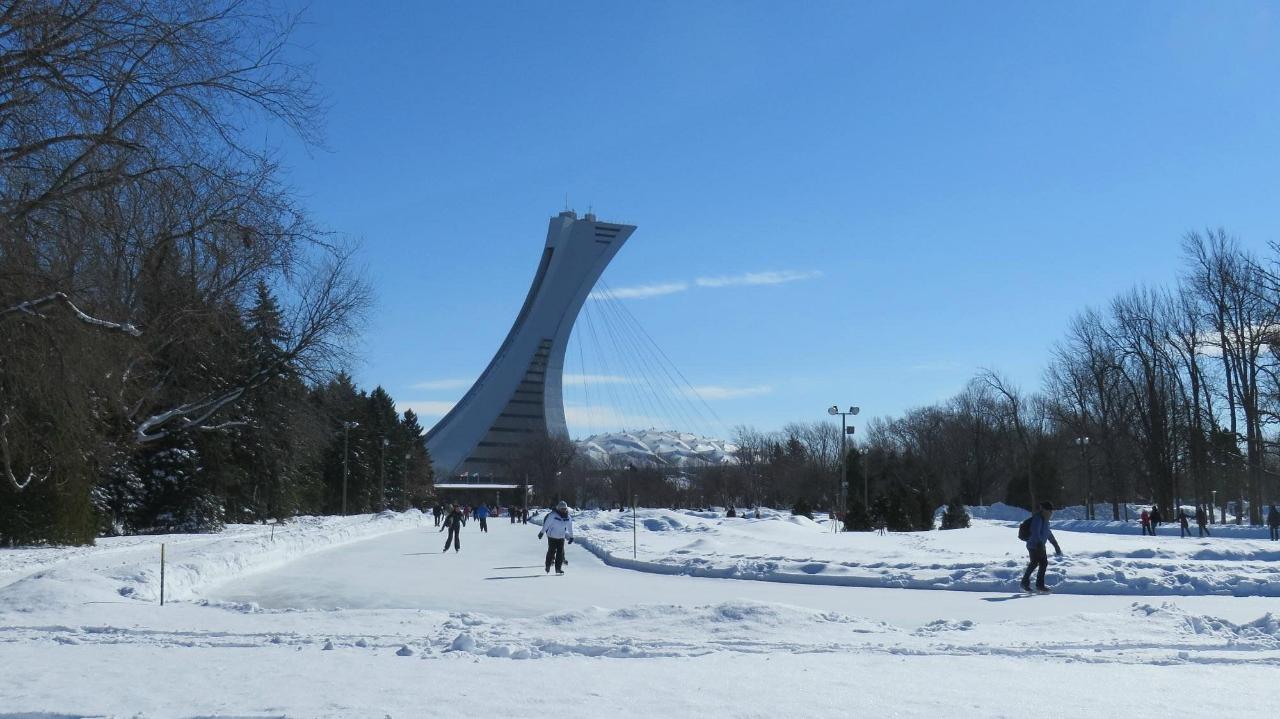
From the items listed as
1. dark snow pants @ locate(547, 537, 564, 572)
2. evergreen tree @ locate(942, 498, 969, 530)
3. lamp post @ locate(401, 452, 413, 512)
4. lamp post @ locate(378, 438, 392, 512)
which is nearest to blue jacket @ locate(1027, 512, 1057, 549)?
dark snow pants @ locate(547, 537, 564, 572)

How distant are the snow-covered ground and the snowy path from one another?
9 centimetres

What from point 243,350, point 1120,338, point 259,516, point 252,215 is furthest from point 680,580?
point 1120,338

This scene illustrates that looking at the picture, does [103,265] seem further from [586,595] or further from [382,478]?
[382,478]

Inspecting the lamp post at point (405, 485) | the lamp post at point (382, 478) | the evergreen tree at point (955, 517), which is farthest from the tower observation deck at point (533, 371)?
the evergreen tree at point (955, 517)

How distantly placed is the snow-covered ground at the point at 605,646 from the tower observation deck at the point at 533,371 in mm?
117934

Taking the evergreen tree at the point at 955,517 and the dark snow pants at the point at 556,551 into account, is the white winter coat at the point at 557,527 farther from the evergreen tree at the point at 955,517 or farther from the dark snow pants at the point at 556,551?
the evergreen tree at the point at 955,517

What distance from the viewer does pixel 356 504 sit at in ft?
253

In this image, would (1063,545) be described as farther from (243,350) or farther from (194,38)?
(243,350)

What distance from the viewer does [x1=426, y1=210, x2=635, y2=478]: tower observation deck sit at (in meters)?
136

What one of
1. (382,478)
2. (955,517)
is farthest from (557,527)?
(382,478)

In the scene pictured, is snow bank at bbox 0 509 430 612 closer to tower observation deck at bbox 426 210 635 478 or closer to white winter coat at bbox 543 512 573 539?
white winter coat at bbox 543 512 573 539

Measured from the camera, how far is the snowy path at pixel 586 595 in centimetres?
1353

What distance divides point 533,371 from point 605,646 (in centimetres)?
13452

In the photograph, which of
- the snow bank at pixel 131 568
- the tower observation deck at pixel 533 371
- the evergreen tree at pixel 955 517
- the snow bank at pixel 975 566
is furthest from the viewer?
the tower observation deck at pixel 533 371
